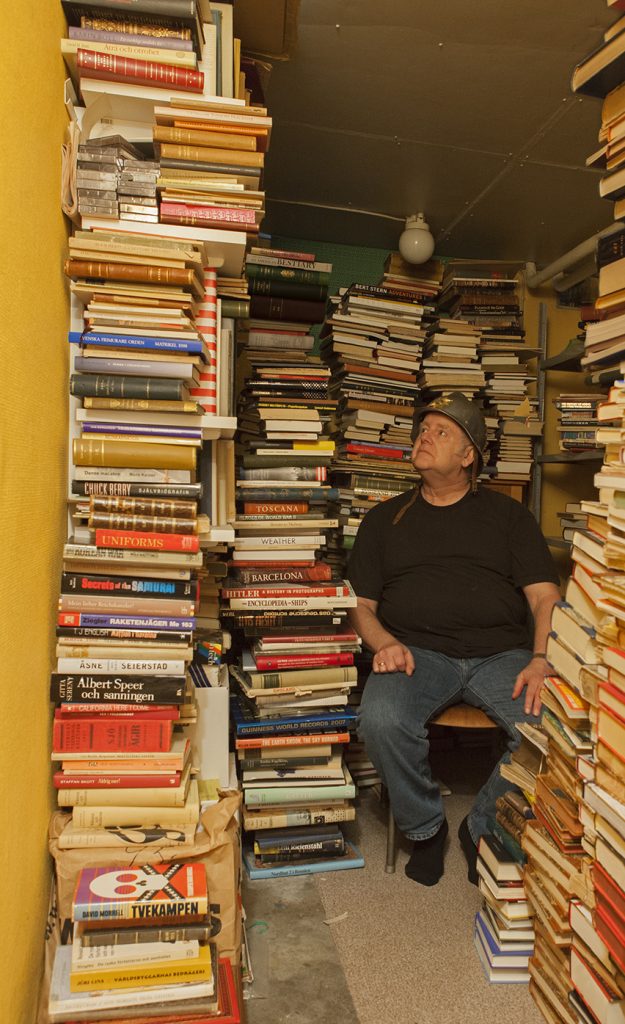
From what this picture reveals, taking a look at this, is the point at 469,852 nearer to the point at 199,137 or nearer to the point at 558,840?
the point at 558,840

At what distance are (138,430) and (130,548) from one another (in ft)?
0.84

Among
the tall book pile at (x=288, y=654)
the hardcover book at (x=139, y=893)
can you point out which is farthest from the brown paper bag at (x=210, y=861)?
the tall book pile at (x=288, y=654)

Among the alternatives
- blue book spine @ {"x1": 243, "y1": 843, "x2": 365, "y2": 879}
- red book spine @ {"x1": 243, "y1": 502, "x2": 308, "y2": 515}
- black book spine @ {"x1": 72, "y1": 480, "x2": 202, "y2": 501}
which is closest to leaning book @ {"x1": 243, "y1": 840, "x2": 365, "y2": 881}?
blue book spine @ {"x1": 243, "y1": 843, "x2": 365, "y2": 879}

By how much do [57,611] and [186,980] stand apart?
758 millimetres

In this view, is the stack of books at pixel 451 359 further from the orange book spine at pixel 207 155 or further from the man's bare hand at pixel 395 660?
the orange book spine at pixel 207 155

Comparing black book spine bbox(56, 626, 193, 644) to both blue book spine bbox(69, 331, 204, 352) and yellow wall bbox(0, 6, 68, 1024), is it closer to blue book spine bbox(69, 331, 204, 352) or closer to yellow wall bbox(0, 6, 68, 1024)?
yellow wall bbox(0, 6, 68, 1024)

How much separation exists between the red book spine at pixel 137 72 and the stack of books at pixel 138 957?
1630 millimetres

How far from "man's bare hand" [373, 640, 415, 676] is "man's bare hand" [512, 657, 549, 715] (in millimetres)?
310

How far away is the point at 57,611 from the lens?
5.11 feet

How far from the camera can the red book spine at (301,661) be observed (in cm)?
206

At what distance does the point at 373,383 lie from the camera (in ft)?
10.9

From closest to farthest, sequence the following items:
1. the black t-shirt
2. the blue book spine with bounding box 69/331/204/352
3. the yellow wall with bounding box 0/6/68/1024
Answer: the yellow wall with bounding box 0/6/68/1024, the blue book spine with bounding box 69/331/204/352, the black t-shirt

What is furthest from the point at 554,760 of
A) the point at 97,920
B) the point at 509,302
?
the point at 509,302

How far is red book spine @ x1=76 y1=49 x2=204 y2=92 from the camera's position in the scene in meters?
1.50
